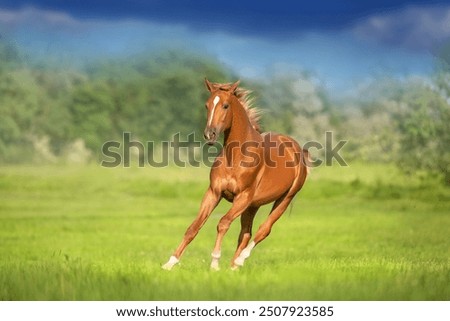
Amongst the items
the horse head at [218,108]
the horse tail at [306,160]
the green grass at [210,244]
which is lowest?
the green grass at [210,244]

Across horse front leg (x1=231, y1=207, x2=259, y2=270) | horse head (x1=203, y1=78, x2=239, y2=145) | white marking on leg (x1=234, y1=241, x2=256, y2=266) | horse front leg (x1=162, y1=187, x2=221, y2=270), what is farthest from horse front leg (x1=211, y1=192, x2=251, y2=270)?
horse head (x1=203, y1=78, x2=239, y2=145)

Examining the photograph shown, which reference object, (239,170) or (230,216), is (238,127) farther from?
(230,216)

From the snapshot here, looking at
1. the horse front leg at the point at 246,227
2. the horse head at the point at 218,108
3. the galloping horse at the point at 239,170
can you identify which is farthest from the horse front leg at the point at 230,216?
the horse head at the point at 218,108

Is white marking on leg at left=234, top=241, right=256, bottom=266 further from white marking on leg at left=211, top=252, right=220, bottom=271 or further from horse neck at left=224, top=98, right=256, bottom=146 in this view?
horse neck at left=224, top=98, right=256, bottom=146

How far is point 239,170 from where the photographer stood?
794 centimetres

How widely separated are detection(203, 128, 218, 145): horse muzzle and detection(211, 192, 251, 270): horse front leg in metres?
0.74

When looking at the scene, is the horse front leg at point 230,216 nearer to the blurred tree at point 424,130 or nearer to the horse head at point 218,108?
the horse head at point 218,108

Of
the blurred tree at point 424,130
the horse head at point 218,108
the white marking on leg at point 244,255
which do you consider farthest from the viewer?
the blurred tree at point 424,130

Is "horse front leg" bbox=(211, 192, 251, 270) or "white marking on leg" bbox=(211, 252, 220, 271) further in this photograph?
"white marking on leg" bbox=(211, 252, 220, 271)

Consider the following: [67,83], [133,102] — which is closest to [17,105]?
[67,83]

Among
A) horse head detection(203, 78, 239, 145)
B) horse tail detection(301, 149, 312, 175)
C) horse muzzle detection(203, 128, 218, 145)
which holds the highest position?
horse head detection(203, 78, 239, 145)
